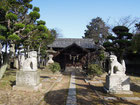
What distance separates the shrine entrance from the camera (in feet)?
78.5

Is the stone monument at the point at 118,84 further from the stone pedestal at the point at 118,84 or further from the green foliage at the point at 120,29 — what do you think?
the green foliage at the point at 120,29

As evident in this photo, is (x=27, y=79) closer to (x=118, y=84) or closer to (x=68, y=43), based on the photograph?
(x=118, y=84)

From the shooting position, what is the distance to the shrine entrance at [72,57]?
23.9 meters

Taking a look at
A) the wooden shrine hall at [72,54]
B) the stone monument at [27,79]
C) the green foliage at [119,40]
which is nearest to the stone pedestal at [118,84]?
the stone monument at [27,79]

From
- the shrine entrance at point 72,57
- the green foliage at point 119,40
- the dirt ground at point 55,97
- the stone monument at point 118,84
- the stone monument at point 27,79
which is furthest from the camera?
the shrine entrance at point 72,57

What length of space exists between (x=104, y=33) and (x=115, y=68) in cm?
2251

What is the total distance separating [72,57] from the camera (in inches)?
959

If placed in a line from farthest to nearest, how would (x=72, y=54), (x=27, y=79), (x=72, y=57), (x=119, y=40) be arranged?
(x=72, y=57), (x=72, y=54), (x=119, y=40), (x=27, y=79)

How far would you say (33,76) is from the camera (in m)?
7.88

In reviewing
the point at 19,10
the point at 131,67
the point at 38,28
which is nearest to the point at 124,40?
the point at 131,67

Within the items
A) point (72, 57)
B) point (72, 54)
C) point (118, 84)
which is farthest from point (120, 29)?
point (118, 84)

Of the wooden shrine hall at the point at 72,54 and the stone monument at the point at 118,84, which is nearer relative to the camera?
the stone monument at the point at 118,84

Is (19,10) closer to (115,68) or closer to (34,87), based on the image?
(34,87)

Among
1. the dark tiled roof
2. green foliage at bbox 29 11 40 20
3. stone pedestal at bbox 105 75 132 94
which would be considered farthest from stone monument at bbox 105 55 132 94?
the dark tiled roof
